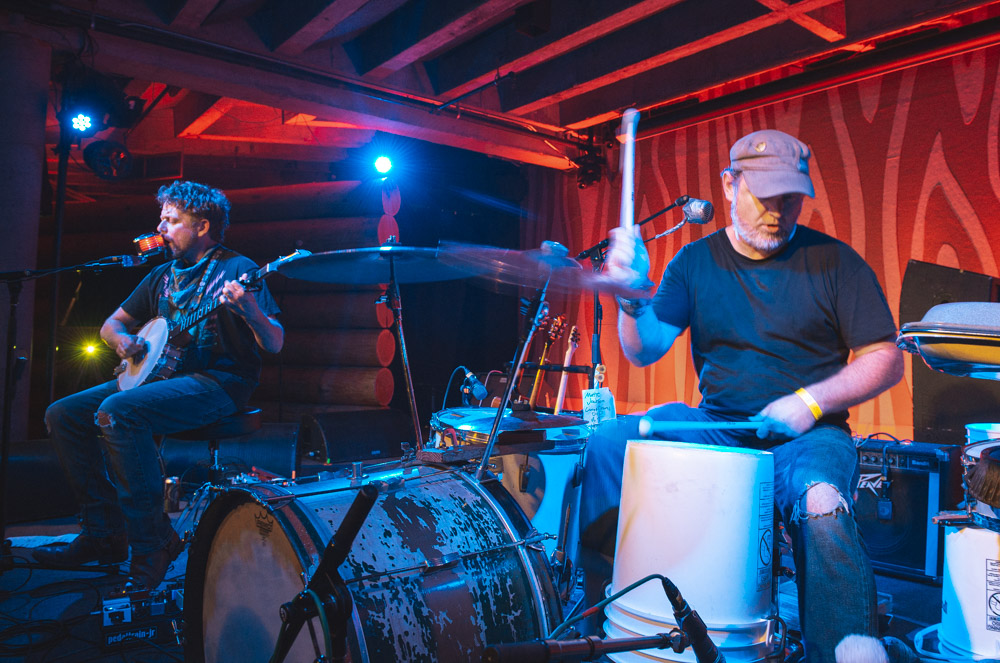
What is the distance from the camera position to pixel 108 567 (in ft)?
10.5

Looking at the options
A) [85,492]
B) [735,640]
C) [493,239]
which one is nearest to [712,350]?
[735,640]

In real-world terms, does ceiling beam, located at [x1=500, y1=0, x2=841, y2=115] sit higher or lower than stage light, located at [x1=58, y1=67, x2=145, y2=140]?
higher

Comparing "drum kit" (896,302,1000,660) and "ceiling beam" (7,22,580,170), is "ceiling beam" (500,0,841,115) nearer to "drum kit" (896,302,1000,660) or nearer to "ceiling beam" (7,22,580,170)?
"ceiling beam" (7,22,580,170)

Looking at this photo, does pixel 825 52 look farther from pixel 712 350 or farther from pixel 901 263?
pixel 712 350

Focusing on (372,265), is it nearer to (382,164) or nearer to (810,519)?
(810,519)

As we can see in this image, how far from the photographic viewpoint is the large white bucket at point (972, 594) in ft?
6.84

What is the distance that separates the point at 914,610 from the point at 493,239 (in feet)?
17.4

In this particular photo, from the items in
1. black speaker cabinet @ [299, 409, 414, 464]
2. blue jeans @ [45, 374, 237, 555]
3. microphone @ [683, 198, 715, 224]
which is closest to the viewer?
microphone @ [683, 198, 715, 224]

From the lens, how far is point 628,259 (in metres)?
1.88

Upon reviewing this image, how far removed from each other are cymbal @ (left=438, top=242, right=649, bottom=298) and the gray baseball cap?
0.49 meters

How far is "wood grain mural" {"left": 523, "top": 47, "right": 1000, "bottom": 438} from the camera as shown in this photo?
15.2ft

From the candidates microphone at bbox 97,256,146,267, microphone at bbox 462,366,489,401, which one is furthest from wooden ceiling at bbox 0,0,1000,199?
microphone at bbox 462,366,489,401

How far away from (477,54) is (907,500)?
164 inches

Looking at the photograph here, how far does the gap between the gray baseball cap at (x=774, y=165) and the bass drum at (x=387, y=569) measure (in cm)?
118
